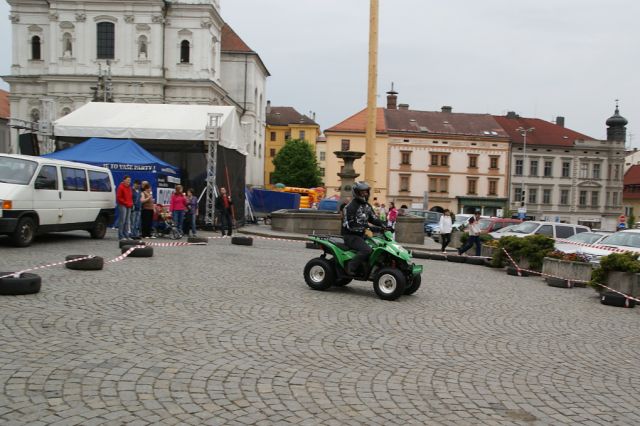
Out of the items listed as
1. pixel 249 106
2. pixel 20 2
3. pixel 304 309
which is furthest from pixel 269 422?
pixel 249 106

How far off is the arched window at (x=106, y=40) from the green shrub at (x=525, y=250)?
174 feet

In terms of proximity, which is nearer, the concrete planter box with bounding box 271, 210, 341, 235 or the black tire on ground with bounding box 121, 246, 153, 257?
the black tire on ground with bounding box 121, 246, 153, 257

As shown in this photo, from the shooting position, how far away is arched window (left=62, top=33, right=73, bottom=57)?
2360 inches

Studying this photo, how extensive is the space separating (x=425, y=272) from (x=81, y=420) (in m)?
11.8

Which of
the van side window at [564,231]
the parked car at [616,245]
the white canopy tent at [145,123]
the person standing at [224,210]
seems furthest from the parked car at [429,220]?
the parked car at [616,245]

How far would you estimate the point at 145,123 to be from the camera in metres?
25.3

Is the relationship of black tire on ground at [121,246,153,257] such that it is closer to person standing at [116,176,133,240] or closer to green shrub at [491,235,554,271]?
person standing at [116,176,133,240]

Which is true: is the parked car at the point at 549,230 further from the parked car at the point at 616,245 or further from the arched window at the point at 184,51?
the arched window at the point at 184,51

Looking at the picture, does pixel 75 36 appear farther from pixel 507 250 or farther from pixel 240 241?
pixel 507 250

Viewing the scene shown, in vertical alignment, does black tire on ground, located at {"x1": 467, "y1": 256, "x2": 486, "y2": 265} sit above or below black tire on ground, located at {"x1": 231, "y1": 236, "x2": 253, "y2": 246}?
below

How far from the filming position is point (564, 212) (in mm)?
77750

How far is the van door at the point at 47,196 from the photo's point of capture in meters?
14.9

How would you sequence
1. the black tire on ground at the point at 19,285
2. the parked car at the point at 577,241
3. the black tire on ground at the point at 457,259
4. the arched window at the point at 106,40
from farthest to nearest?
1. the arched window at the point at 106,40
2. the black tire on ground at the point at 457,259
3. the parked car at the point at 577,241
4. the black tire on ground at the point at 19,285

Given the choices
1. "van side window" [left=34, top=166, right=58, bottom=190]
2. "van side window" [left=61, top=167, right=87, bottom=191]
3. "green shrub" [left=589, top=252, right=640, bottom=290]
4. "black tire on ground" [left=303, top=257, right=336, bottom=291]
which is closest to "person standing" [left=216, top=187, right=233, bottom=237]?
"van side window" [left=61, top=167, right=87, bottom=191]
